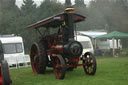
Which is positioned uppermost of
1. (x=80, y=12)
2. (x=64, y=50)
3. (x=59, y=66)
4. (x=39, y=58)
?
(x=80, y=12)

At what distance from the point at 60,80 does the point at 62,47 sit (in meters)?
1.10

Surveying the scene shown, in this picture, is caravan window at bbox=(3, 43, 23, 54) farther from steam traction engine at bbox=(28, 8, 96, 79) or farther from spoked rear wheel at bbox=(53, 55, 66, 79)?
spoked rear wheel at bbox=(53, 55, 66, 79)

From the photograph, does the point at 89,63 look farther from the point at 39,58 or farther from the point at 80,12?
the point at 80,12

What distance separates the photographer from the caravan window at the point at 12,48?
1498 cm

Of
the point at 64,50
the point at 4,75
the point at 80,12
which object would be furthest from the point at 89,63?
the point at 80,12

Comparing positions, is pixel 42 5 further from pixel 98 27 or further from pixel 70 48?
pixel 70 48

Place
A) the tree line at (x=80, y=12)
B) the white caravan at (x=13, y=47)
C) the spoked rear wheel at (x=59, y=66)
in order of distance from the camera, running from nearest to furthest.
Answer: the spoked rear wheel at (x=59, y=66), the white caravan at (x=13, y=47), the tree line at (x=80, y=12)

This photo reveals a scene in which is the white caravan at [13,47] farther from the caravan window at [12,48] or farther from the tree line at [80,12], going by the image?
the tree line at [80,12]

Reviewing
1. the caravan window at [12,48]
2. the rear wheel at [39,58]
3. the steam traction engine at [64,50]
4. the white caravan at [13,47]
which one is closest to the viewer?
the steam traction engine at [64,50]

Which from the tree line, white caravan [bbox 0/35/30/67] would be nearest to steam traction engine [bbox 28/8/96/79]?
white caravan [bbox 0/35/30/67]

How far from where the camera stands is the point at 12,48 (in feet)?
50.0

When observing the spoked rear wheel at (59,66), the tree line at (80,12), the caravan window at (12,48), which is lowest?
the spoked rear wheel at (59,66)

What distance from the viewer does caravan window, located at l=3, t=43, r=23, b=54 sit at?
1498 cm

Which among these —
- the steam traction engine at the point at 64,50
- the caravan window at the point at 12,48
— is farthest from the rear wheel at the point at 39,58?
the caravan window at the point at 12,48
